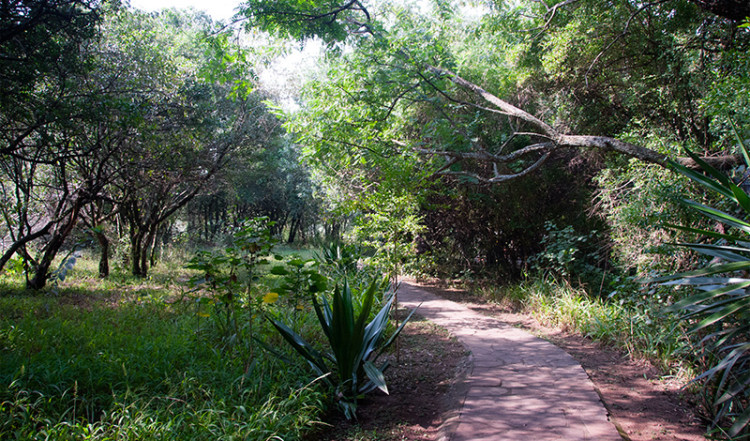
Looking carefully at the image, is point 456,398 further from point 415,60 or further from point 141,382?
point 415,60

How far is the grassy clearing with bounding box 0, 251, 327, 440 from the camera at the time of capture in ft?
8.30

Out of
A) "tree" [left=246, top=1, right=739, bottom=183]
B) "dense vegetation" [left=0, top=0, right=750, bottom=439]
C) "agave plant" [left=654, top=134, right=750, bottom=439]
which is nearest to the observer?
"agave plant" [left=654, top=134, right=750, bottom=439]

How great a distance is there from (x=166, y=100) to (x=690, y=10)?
27.5ft

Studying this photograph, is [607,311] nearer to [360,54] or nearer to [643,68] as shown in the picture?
[643,68]

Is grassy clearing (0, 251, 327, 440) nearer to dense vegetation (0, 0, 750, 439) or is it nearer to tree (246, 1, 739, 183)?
dense vegetation (0, 0, 750, 439)

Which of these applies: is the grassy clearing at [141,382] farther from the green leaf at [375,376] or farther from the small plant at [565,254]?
the small plant at [565,254]

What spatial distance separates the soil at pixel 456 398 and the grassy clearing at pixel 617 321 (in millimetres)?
142

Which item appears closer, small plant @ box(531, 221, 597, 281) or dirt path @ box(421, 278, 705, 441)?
dirt path @ box(421, 278, 705, 441)

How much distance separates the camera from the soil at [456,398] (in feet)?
9.53

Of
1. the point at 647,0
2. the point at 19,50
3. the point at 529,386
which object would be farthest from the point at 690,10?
the point at 19,50

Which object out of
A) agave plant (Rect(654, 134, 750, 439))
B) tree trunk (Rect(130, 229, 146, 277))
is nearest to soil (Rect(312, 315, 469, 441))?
agave plant (Rect(654, 134, 750, 439))

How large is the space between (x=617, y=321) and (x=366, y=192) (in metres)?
4.09

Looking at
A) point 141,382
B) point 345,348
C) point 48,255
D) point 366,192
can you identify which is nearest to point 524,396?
point 345,348

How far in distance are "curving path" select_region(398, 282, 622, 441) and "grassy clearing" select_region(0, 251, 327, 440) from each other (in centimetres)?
114
